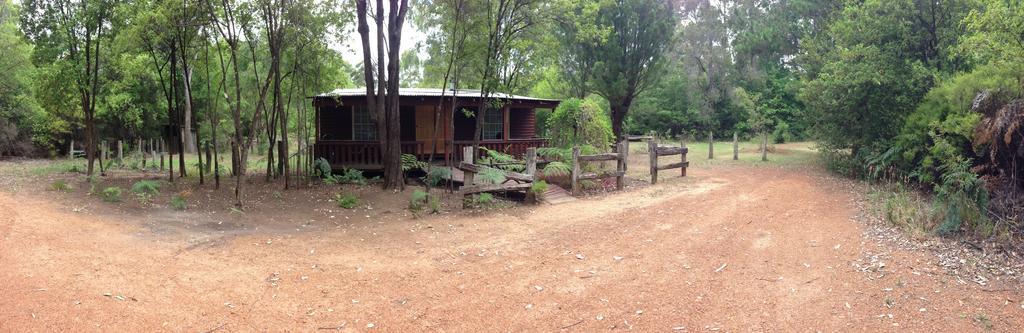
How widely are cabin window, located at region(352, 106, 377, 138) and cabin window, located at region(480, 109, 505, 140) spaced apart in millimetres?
3645

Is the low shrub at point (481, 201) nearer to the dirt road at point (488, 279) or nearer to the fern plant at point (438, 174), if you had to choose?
the dirt road at point (488, 279)

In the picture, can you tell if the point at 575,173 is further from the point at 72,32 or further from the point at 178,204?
the point at 72,32

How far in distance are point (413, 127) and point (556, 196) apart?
692 cm

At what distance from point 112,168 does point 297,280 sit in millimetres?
16300

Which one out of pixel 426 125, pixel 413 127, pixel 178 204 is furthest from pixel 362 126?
pixel 178 204

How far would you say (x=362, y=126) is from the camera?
55.5 feet

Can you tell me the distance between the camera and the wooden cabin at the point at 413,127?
51.0 feet

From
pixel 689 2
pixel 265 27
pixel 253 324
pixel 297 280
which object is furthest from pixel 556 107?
pixel 689 2

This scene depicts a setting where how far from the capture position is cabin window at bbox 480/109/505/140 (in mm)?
18641

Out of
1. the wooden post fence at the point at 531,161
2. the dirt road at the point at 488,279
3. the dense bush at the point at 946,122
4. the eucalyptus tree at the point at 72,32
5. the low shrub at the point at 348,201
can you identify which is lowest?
the dirt road at the point at 488,279

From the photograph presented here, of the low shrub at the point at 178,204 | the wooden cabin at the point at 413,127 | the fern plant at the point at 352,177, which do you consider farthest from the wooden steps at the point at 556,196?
the low shrub at the point at 178,204

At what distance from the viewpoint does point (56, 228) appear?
7.71 metres

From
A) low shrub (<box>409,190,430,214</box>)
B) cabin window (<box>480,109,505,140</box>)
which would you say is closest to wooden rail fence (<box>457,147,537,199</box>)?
low shrub (<box>409,190,430,214</box>)

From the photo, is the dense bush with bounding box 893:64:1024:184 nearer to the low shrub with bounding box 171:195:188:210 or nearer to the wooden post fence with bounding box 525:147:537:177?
the wooden post fence with bounding box 525:147:537:177
